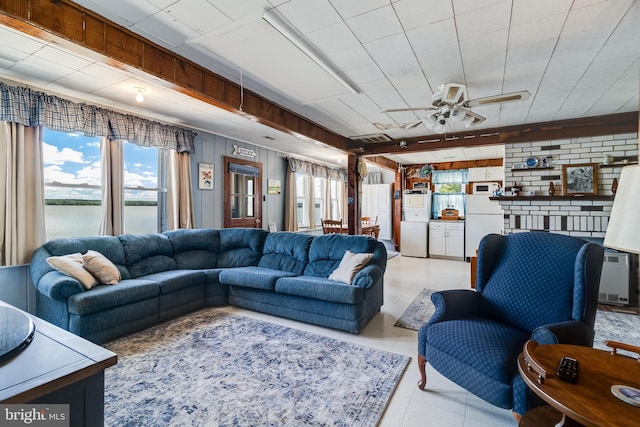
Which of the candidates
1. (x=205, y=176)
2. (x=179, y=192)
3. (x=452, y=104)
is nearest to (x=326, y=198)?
(x=205, y=176)

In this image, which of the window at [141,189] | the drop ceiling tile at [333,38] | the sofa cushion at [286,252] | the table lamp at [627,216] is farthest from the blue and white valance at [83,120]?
the table lamp at [627,216]

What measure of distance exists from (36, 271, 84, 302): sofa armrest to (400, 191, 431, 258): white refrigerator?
661cm

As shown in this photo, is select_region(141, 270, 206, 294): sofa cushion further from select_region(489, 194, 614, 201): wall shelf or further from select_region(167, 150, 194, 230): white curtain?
select_region(489, 194, 614, 201): wall shelf

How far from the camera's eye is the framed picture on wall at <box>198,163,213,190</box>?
4805 millimetres

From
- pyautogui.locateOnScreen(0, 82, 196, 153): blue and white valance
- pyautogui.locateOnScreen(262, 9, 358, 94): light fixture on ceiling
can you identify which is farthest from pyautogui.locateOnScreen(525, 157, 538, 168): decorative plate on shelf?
pyautogui.locateOnScreen(0, 82, 196, 153): blue and white valance

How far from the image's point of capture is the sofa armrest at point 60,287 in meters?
2.59

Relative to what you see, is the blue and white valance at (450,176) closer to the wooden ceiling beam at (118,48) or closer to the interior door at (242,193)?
the interior door at (242,193)

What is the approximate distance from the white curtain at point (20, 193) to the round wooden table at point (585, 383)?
4.20 m

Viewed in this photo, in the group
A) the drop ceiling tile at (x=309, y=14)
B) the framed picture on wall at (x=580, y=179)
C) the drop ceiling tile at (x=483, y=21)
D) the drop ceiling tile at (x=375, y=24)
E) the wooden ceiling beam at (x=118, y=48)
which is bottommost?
the framed picture on wall at (x=580, y=179)

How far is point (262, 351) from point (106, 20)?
2710mm

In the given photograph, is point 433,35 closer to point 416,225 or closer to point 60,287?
point 60,287

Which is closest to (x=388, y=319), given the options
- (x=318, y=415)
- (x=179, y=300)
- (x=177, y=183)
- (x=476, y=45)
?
(x=318, y=415)

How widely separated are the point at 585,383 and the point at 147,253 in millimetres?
3977

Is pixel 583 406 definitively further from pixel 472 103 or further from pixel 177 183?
pixel 177 183
